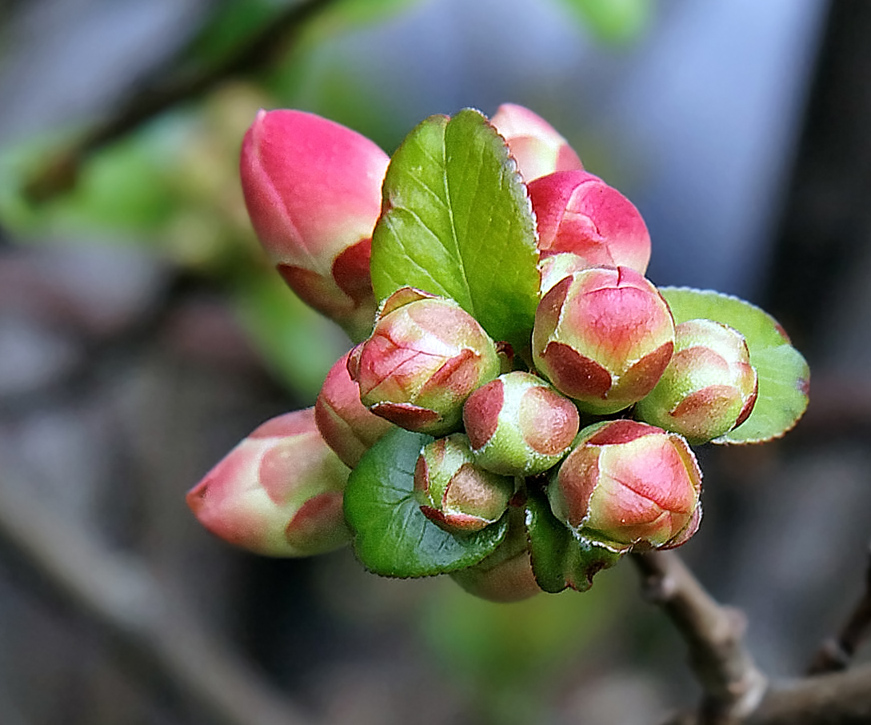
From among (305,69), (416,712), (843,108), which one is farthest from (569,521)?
(416,712)

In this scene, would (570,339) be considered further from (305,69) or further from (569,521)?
(305,69)

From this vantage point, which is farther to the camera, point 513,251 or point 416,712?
point 416,712

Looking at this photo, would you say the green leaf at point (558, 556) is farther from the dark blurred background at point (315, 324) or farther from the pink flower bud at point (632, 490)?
the dark blurred background at point (315, 324)

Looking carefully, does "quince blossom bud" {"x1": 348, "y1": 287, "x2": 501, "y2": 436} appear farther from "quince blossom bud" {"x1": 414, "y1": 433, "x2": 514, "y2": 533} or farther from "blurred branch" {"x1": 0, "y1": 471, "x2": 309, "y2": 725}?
"blurred branch" {"x1": 0, "y1": 471, "x2": 309, "y2": 725}

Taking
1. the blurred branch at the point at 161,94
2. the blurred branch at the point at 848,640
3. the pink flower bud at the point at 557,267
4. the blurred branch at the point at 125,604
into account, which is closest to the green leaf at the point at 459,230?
the pink flower bud at the point at 557,267

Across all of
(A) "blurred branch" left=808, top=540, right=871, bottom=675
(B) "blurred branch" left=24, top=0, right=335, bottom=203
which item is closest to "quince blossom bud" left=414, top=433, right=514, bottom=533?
(A) "blurred branch" left=808, top=540, right=871, bottom=675

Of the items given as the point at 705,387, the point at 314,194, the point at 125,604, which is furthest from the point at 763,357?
the point at 125,604

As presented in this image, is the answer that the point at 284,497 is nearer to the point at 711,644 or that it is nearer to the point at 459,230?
the point at 459,230
